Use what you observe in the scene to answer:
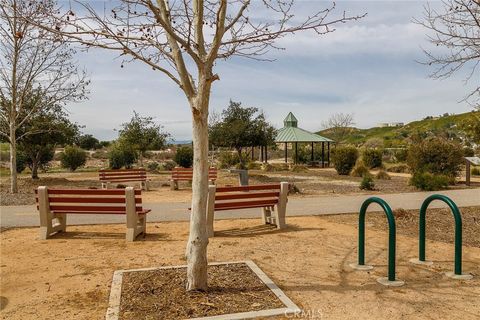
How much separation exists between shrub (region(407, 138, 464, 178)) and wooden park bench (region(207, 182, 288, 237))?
13.4m

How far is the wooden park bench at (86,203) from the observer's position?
23.2ft

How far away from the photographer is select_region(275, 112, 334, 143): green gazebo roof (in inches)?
1378

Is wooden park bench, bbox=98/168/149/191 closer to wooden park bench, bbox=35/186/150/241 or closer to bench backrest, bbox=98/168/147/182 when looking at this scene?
bench backrest, bbox=98/168/147/182

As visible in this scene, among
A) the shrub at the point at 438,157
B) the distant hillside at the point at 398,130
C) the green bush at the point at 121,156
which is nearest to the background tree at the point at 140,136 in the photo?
the green bush at the point at 121,156

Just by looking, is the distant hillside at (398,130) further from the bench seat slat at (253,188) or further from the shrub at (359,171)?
the bench seat slat at (253,188)

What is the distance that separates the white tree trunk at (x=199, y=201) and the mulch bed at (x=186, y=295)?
19 centimetres

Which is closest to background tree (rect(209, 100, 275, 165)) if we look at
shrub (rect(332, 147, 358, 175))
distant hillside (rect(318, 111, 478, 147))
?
shrub (rect(332, 147, 358, 175))

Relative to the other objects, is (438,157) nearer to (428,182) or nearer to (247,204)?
(428,182)

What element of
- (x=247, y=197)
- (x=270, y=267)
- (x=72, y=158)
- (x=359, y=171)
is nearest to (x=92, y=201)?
(x=247, y=197)

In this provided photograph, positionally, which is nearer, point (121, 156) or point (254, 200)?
point (254, 200)

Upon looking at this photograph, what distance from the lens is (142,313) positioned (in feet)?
12.6

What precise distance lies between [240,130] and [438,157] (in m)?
10.0

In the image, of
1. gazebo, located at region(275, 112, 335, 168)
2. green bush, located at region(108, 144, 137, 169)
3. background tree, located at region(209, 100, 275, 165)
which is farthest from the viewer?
gazebo, located at region(275, 112, 335, 168)

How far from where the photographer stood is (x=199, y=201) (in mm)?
4336
